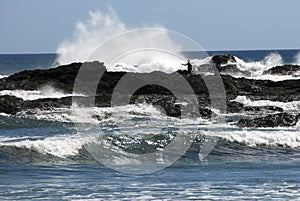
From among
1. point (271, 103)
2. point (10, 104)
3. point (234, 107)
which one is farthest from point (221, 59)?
point (10, 104)

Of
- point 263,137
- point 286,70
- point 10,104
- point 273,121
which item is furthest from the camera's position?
point 286,70

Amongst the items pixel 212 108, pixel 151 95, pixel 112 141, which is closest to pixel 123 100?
pixel 151 95

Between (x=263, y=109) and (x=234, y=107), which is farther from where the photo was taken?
(x=263, y=109)

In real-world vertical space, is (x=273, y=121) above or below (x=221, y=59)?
below

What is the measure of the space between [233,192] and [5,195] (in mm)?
3809

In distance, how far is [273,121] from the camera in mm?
24188

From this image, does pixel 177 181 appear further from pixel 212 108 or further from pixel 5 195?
pixel 212 108

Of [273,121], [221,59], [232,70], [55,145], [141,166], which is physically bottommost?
[141,166]

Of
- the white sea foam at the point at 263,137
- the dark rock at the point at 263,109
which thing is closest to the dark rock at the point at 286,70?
the dark rock at the point at 263,109

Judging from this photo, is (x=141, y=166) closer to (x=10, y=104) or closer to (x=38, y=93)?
(x=10, y=104)

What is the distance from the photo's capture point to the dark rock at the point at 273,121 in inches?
941

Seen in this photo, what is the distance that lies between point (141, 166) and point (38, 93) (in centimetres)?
1628

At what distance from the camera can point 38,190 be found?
13.8 meters

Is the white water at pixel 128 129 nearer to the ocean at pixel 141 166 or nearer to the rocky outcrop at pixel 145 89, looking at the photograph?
the ocean at pixel 141 166
